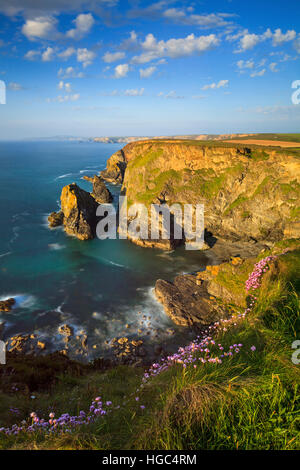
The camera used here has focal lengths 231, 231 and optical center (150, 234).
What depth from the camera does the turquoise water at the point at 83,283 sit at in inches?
983

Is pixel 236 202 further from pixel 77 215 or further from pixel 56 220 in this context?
pixel 56 220

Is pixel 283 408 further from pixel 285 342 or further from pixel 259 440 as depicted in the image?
pixel 285 342

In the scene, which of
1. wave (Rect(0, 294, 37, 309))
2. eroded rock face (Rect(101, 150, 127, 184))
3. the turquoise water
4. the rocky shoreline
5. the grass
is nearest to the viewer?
the grass

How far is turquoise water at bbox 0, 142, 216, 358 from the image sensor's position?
24969 millimetres

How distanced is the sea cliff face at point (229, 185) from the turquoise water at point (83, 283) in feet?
42.3

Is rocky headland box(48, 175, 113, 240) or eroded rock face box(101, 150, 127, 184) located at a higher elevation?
eroded rock face box(101, 150, 127, 184)

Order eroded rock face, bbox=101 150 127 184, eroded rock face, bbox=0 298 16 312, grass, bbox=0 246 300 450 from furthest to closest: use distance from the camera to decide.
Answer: eroded rock face, bbox=101 150 127 184 → eroded rock face, bbox=0 298 16 312 → grass, bbox=0 246 300 450

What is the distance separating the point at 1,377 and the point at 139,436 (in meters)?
15.4

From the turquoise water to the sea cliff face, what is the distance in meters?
12.9

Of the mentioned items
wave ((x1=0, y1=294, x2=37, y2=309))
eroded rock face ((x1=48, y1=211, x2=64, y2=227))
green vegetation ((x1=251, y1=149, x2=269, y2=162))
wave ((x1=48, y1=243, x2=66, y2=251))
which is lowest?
wave ((x1=0, y1=294, x2=37, y2=309))

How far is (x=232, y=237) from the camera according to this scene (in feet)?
155

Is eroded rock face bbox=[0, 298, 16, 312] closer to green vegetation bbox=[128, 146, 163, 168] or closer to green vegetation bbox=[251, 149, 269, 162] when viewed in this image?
green vegetation bbox=[128, 146, 163, 168]

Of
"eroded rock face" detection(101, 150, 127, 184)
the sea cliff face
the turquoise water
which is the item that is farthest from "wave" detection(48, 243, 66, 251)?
"eroded rock face" detection(101, 150, 127, 184)
